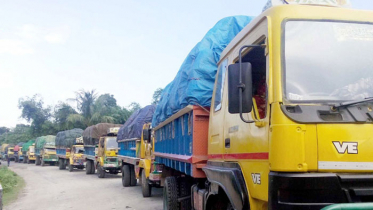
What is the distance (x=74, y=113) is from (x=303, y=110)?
5171 centimetres

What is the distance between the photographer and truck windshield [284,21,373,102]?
2.96 metres

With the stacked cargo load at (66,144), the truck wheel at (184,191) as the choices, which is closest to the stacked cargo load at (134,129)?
the truck wheel at (184,191)

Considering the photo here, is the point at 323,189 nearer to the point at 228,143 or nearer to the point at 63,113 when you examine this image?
the point at 228,143

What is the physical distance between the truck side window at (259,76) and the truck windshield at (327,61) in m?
0.32

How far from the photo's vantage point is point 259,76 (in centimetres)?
357

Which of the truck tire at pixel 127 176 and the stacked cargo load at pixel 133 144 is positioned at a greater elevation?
the stacked cargo load at pixel 133 144

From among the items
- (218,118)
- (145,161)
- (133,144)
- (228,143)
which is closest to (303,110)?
(228,143)

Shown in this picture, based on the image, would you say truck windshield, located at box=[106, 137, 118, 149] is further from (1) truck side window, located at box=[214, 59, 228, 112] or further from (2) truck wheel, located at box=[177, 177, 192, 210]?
(1) truck side window, located at box=[214, 59, 228, 112]

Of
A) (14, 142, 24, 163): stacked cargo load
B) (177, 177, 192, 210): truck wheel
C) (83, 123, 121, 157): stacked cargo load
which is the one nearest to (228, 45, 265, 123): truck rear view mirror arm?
(177, 177, 192, 210): truck wheel

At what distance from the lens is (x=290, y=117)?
9.03 ft

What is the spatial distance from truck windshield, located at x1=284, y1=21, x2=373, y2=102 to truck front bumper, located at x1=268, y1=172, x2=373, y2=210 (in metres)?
0.59

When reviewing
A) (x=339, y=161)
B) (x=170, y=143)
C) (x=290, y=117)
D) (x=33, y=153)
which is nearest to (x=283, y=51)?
(x=290, y=117)

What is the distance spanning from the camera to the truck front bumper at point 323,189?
2619 millimetres

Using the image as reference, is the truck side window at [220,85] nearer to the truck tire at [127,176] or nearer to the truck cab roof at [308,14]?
the truck cab roof at [308,14]
